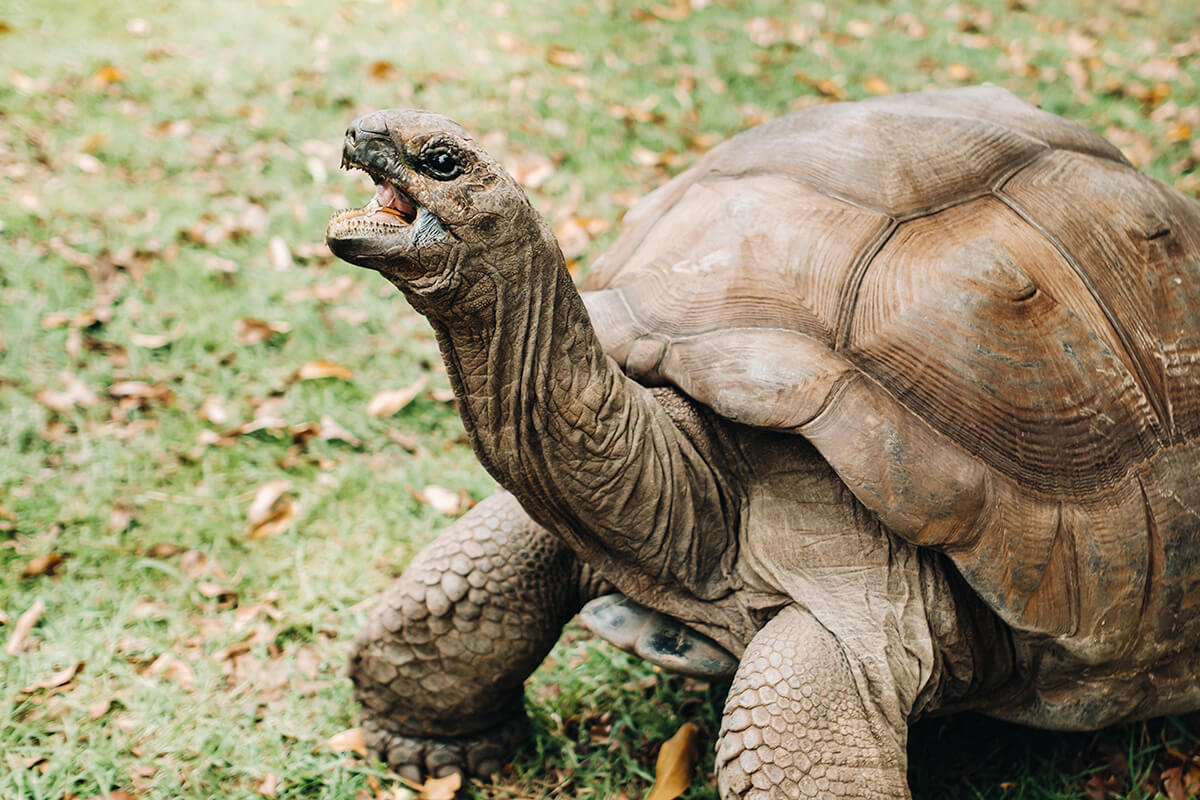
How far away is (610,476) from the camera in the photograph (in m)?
2.20

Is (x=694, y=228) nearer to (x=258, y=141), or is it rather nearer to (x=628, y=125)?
(x=628, y=125)

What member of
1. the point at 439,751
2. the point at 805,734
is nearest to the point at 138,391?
the point at 439,751

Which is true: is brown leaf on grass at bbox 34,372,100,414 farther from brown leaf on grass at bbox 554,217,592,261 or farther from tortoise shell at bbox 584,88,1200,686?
tortoise shell at bbox 584,88,1200,686

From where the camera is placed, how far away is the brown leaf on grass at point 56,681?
2875 millimetres

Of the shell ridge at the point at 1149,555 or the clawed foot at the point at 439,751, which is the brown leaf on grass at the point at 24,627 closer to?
the clawed foot at the point at 439,751

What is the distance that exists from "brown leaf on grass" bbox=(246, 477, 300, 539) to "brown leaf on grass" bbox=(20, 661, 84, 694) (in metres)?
0.69

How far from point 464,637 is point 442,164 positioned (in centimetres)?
123

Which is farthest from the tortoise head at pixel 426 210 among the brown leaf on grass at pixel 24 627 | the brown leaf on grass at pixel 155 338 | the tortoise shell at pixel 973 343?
the brown leaf on grass at pixel 155 338

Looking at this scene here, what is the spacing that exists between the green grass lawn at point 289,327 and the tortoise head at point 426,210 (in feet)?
4.94

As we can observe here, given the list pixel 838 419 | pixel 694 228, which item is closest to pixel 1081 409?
pixel 838 419

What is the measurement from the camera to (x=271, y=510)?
11.7 ft

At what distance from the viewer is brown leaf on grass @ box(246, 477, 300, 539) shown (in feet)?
11.4

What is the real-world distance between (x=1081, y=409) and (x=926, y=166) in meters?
0.68

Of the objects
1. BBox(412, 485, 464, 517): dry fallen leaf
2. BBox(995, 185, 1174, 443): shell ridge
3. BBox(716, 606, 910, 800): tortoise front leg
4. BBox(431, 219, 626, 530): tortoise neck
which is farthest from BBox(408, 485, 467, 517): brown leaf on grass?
BBox(995, 185, 1174, 443): shell ridge
